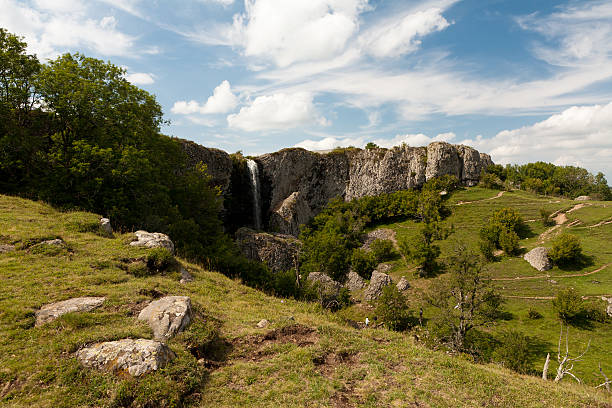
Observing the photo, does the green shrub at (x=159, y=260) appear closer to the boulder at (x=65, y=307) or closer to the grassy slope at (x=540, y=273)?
the boulder at (x=65, y=307)

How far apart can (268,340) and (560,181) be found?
425ft


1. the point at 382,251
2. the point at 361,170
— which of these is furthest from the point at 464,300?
the point at 361,170

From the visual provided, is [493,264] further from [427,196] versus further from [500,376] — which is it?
[500,376]

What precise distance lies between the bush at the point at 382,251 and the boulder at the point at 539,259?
21689 mm

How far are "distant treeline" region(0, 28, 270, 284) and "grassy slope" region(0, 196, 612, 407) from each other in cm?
697

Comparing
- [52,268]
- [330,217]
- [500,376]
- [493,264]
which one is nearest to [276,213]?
[330,217]

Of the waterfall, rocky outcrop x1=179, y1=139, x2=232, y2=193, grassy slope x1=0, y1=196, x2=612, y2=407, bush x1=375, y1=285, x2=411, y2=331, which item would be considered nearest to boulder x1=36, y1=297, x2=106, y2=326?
grassy slope x1=0, y1=196, x2=612, y2=407

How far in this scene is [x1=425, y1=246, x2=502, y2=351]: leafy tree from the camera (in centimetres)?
2975

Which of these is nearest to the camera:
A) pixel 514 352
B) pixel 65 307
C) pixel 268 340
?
pixel 65 307

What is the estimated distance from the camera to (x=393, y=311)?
3444cm

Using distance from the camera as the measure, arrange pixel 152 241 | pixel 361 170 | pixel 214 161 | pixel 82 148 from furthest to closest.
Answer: pixel 361 170
pixel 214 161
pixel 82 148
pixel 152 241

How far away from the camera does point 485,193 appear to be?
234 ft

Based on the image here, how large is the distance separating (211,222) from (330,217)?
145ft

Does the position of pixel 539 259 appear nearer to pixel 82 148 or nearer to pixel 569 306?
pixel 569 306
